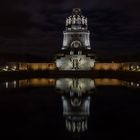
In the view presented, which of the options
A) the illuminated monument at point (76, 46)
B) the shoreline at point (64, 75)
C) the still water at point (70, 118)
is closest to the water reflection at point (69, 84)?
the shoreline at point (64, 75)

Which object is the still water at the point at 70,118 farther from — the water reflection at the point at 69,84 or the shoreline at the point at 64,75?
the shoreline at the point at 64,75

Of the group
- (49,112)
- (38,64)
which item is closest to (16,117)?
(49,112)

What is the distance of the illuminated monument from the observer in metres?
82.8

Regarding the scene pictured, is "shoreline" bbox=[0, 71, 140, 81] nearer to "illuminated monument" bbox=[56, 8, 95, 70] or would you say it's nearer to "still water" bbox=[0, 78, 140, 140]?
"illuminated monument" bbox=[56, 8, 95, 70]

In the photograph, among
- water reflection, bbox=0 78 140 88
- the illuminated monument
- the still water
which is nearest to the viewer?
the still water

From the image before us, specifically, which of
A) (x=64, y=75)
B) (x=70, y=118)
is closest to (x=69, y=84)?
(x=70, y=118)

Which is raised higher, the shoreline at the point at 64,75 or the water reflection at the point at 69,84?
the shoreline at the point at 64,75

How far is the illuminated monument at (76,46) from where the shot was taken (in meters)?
82.8

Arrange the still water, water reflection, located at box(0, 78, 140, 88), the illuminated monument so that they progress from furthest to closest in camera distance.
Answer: the illuminated monument < water reflection, located at box(0, 78, 140, 88) < the still water

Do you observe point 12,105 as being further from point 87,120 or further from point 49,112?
point 87,120

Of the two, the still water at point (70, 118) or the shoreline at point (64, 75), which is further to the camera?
the shoreline at point (64, 75)

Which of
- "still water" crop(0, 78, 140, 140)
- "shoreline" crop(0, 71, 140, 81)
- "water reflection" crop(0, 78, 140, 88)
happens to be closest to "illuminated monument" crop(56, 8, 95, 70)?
"shoreline" crop(0, 71, 140, 81)

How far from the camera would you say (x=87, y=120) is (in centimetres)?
1485

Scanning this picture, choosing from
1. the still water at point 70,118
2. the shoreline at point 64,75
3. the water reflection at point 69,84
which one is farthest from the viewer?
the shoreline at point 64,75
